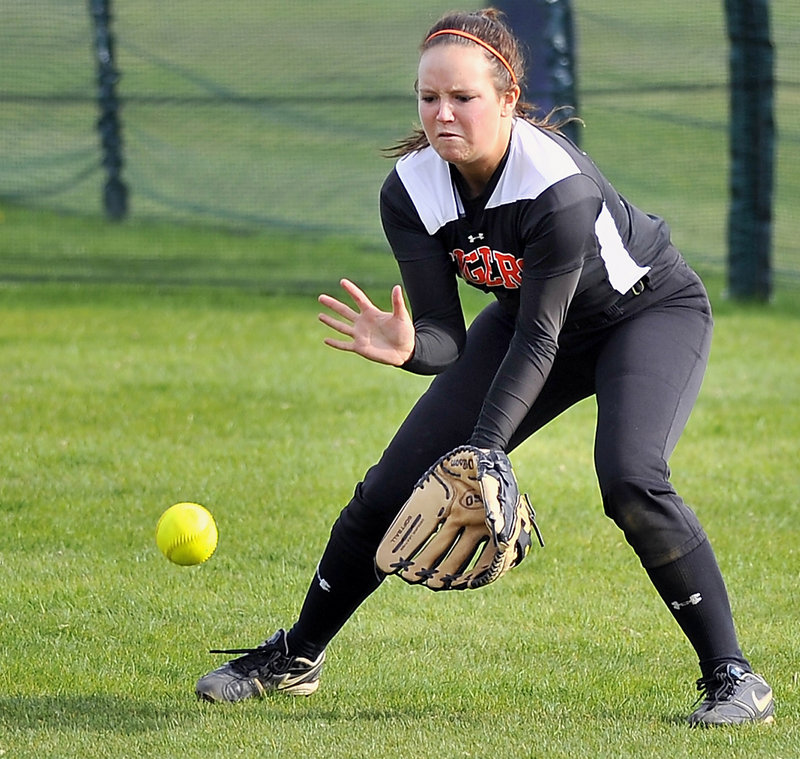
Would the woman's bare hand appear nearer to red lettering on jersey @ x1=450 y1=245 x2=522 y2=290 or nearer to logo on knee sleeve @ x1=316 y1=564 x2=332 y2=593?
red lettering on jersey @ x1=450 y1=245 x2=522 y2=290

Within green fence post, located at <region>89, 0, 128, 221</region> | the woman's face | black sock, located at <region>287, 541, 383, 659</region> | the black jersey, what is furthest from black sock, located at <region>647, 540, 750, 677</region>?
green fence post, located at <region>89, 0, 128, 221</region>

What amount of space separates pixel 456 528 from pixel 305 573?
5.61ft

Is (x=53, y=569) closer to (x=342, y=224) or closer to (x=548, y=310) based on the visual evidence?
(x=548, y=310)

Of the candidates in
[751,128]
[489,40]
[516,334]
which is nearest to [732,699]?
[516,334]

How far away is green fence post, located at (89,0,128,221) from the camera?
13609 mm

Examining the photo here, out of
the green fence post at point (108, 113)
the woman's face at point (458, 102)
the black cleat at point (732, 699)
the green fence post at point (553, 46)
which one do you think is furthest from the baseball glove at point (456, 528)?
the green fence post at point (108, 113)

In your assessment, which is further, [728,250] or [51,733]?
[728,250]

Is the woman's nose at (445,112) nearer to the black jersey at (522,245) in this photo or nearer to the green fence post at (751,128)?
the black jersey at (522,245)

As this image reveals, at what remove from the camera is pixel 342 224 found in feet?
47.2

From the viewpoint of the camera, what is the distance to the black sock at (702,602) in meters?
3.73

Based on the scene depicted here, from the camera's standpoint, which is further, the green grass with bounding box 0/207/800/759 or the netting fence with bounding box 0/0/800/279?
the netting fence with bounding box 0/0/800/279

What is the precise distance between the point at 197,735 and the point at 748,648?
187 centimetres

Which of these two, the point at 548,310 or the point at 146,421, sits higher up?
the point at 548,310

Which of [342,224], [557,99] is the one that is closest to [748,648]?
[557,99]
